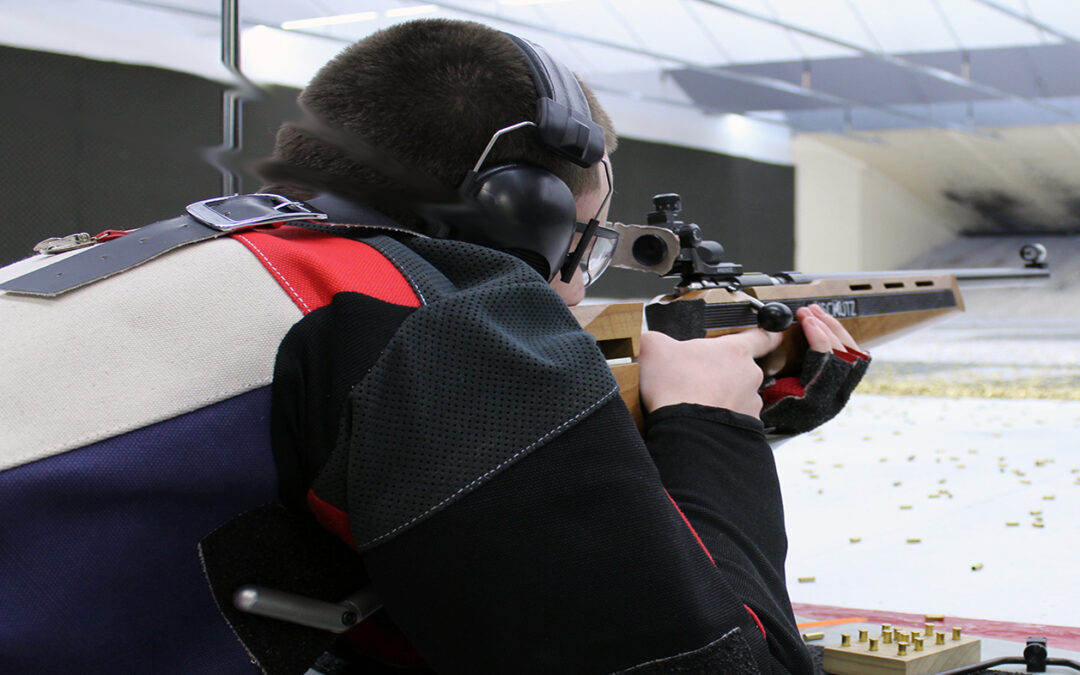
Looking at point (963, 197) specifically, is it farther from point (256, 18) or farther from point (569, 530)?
point (569, 530)

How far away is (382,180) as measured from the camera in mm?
629

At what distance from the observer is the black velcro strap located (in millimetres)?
517

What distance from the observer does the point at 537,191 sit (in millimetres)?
696

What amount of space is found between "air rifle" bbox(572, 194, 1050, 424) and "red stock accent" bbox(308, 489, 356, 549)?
0.31 m

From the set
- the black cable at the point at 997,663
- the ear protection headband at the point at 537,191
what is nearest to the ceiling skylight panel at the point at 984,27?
the black cable at the point at 997,663

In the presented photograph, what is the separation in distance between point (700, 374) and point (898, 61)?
8.32 meters

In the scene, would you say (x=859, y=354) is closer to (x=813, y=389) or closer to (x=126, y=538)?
(x=813, y=389)

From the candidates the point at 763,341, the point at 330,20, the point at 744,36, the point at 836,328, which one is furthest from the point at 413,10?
the point at 763,341

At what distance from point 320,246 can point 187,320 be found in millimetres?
84

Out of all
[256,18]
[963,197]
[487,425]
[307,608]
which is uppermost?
[256,18]

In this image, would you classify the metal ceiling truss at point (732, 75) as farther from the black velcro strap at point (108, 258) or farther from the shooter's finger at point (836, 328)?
the black velcro strap at point (108, 258)

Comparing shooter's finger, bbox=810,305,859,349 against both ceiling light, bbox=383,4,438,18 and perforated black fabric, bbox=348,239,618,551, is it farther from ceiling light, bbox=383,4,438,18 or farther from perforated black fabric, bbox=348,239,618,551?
ceiling light, bbox=383,4,438,18

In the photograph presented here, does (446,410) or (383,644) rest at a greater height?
(446,410)

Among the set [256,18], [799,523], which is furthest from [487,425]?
[256,18]
